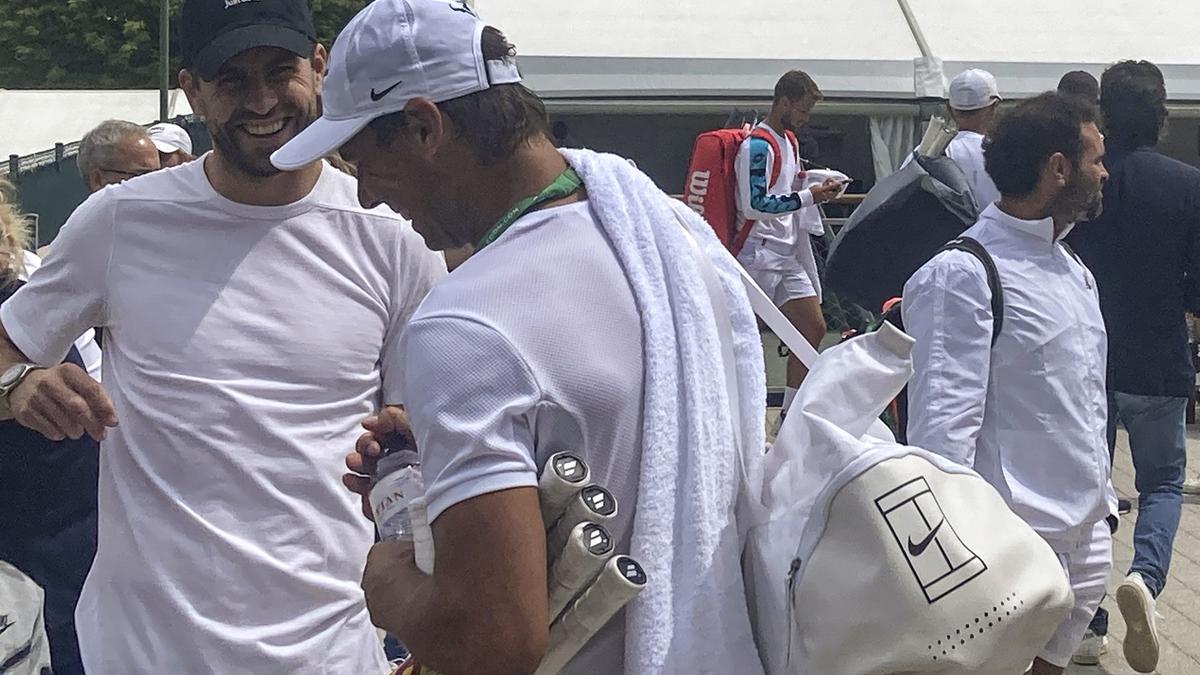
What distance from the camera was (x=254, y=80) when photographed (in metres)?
2.79

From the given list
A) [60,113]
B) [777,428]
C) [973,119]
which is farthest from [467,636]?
[60,113]

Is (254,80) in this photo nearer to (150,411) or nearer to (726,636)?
(150,411)

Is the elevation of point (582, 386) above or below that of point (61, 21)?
above

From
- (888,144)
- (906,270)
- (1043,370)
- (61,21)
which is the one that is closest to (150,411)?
(1043,370)

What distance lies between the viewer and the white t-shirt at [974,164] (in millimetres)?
6062

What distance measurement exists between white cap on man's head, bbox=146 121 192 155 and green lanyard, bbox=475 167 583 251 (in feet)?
14.9

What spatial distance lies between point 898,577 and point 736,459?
273 millimetres

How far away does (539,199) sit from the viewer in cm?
179

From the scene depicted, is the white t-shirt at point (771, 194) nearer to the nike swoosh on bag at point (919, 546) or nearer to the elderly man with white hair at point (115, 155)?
the elderly man with white hair at point (115, 155)

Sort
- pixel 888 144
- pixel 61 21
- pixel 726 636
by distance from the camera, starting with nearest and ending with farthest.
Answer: pixel 726 636 → pixel 888 144 → pixel 61 21

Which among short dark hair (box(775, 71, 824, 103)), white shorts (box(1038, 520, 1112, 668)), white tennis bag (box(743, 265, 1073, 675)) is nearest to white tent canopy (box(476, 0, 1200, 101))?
short dark hair (box(775, 71, 824, 103))

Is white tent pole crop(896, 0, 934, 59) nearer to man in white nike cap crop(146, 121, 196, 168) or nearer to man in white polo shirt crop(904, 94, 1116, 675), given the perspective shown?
man in white nike cap crop(146, 121, 196, 168)

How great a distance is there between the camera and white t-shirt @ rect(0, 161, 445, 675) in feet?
8.61

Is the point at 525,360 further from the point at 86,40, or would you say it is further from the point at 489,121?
the point at 86,40
